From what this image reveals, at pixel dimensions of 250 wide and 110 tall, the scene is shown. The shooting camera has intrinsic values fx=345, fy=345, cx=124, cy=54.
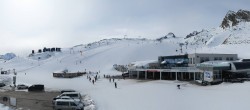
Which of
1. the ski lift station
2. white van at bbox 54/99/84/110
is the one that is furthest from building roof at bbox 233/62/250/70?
white van at bbox 54/99/84/110

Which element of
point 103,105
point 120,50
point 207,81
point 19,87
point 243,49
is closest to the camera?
point 103,105

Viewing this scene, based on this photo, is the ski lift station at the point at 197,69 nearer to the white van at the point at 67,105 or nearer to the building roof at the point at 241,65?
the building roof at the point at 241,65

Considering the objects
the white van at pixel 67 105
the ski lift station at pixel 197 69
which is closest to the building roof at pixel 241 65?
the ski lift station at pixel 197 69

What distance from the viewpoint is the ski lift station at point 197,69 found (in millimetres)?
54625

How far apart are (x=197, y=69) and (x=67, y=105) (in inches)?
1156

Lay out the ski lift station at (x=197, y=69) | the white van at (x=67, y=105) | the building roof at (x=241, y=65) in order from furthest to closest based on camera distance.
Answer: the building roof at (x=241, y=65) → the ski lift station at (x=197, y=69) → the white van at (x=67, y=105)

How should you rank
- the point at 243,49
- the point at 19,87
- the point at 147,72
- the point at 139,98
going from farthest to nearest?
the point at 243,49, the point at 147,72, the point at 19,87, the point at 139,98

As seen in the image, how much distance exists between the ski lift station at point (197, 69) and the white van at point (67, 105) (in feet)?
79.1

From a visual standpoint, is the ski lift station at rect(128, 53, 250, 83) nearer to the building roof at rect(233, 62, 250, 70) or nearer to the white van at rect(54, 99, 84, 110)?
the building roof at rect(233, 62, 250, 70)

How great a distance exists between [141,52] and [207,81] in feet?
313

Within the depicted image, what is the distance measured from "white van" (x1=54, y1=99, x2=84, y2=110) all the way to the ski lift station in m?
24.1

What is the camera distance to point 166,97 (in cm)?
4034

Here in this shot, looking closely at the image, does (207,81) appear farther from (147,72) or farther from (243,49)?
(243,49)

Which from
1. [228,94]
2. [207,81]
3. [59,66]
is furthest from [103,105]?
[59,66]
